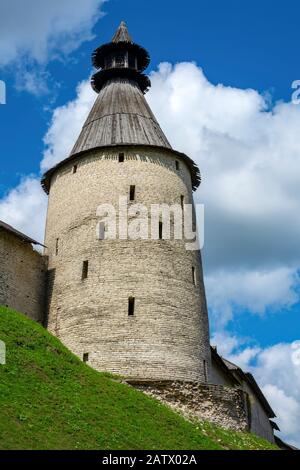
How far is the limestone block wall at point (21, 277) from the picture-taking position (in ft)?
88.8

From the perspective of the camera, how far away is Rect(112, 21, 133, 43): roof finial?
124ft

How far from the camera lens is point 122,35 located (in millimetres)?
38531

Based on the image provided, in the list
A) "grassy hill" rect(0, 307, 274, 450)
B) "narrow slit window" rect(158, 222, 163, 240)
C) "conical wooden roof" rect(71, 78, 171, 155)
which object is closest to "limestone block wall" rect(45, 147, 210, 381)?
"narrow slit window" rect(158, 222, 163, 240)

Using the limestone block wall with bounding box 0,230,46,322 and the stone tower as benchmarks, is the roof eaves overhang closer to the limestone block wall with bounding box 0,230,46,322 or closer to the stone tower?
the stone tower

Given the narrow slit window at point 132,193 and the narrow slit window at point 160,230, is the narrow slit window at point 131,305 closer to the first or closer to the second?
the narrow slit window at point 160,230

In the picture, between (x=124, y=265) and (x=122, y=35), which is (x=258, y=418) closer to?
(x=124, y=265)

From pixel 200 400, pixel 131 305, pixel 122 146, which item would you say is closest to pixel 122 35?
pixel 122 146

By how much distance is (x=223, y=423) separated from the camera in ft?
79.0

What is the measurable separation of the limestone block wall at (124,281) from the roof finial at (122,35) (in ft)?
36.2

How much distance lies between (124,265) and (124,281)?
2.56ft

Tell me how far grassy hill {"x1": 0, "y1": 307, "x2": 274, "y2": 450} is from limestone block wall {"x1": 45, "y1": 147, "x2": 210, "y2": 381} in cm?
248

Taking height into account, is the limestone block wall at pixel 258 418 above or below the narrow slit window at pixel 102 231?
below

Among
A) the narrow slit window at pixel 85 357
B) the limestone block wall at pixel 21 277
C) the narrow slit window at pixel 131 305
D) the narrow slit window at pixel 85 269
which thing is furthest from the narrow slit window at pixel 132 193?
the narrow slit window at pixel 85 357
